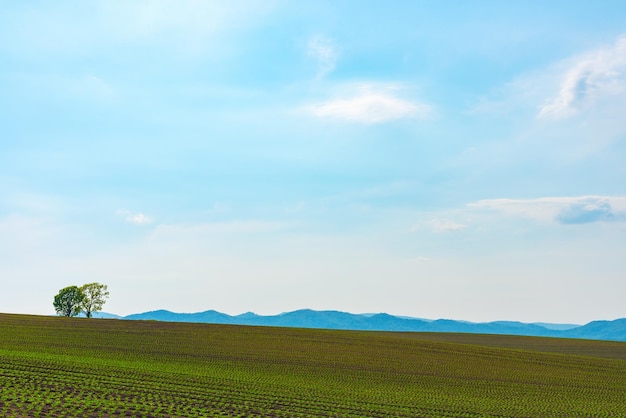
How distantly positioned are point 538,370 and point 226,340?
1373 inches

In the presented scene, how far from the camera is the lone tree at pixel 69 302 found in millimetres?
131000

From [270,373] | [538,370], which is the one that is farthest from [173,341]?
[538,370]

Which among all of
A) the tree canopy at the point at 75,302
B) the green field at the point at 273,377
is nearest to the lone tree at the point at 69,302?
the tree canopy at the point at 75,302

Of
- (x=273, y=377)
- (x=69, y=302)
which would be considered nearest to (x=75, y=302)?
(x=69, y=302)

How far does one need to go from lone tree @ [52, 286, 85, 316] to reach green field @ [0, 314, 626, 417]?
190ft

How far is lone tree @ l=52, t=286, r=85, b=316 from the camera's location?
131 meters

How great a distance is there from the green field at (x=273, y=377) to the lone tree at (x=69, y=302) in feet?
190

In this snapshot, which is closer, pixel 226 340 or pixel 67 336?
pixel 67 336

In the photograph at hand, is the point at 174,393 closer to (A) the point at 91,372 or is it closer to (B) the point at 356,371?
(A) the point at 91,372

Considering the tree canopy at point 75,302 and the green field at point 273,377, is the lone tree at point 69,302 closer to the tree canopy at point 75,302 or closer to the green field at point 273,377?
the tree canopy at point 75,302

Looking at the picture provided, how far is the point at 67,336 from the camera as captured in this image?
2493 inches

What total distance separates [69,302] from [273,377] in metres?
104

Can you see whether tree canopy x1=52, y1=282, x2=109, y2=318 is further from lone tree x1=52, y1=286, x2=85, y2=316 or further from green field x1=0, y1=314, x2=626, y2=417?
green field x1=0, y1=314, x2=626, y2=417

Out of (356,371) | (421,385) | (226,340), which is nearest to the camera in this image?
(421,385)
